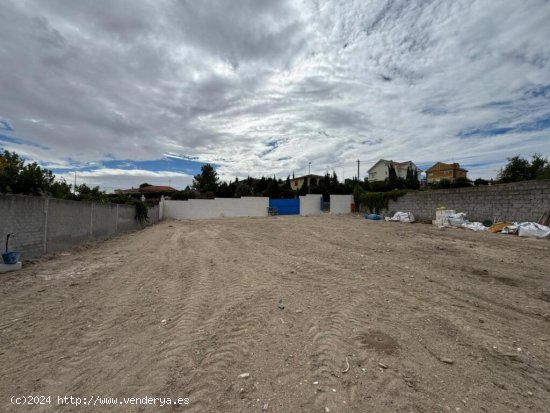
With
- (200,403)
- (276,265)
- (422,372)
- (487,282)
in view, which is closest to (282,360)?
(200,403)

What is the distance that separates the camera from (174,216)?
28656mm

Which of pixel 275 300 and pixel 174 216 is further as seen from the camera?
pixel 174 216

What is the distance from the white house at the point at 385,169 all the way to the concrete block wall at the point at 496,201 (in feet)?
151

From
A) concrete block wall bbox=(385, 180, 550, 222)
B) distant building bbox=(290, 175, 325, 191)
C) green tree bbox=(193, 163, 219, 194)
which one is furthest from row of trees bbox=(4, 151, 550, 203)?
concrete block wall bbox=(385, 180, 550, 222)

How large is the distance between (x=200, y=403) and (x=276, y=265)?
441 cm

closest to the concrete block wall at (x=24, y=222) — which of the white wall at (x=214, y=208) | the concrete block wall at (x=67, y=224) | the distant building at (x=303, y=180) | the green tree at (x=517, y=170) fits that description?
the concrete block wall at (x=67, y=224)

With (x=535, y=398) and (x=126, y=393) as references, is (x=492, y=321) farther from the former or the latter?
(x=126, y=393)

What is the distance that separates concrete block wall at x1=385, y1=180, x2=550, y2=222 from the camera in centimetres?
1103

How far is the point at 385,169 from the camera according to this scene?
6262cm

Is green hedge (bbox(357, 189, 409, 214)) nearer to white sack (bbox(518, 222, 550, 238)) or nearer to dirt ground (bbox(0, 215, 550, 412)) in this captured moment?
white sack (bbox(518, 222, 550, 238))

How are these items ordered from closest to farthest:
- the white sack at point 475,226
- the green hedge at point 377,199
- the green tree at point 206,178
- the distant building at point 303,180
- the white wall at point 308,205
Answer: the white sack at point 475,226
the green hedge at point 377,199
the white wall at point 308,205
the green tree at point 206,178
the distant building at point 303,180

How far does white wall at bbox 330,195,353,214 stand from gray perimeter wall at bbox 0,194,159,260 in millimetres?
20314

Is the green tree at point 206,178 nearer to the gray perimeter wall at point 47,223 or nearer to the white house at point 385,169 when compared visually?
the white house at point 385,169

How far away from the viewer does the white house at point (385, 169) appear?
2427 inches
